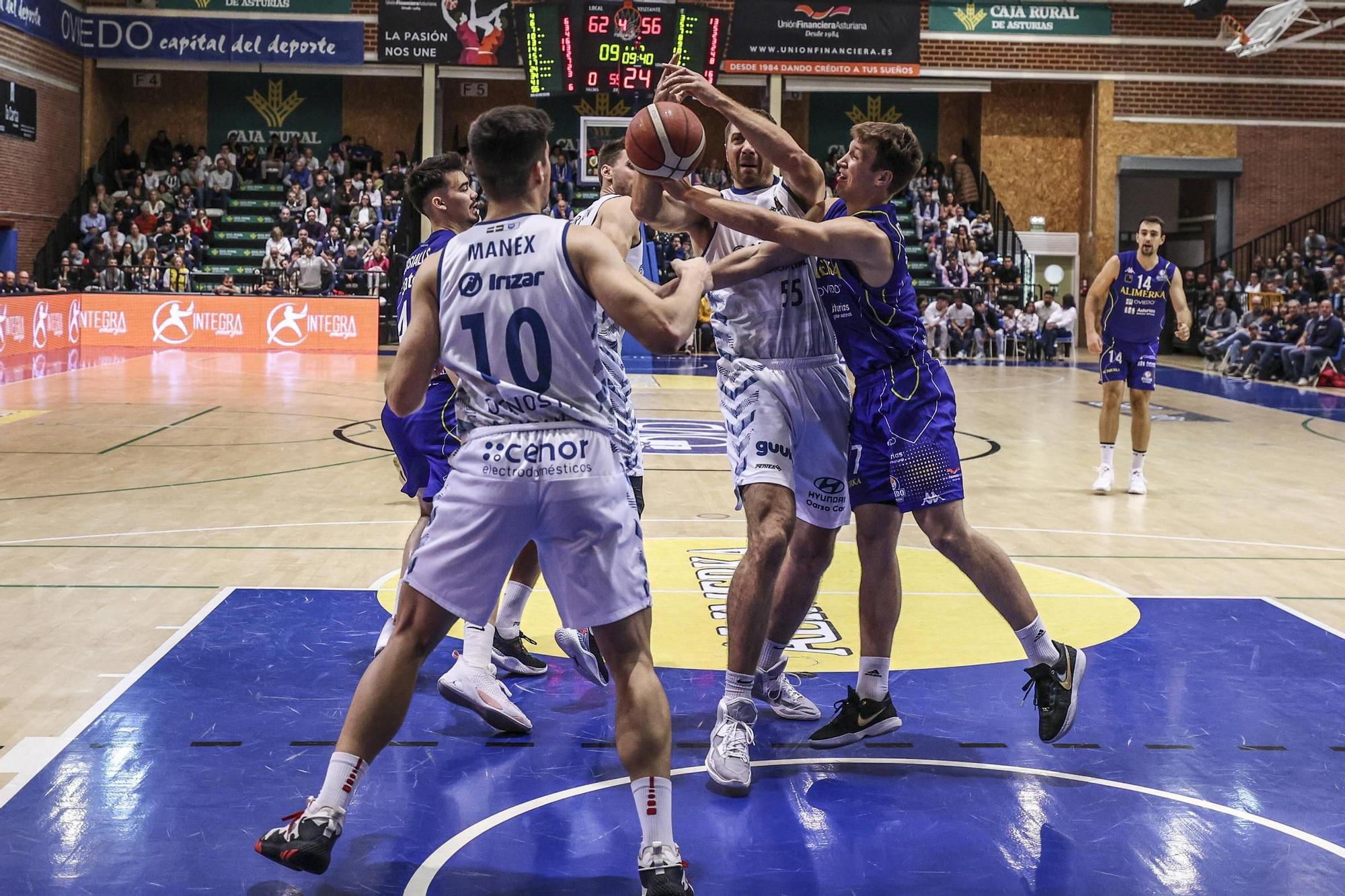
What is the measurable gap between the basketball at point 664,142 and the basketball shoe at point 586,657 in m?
1.76

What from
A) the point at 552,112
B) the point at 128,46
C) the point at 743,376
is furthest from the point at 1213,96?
the point at 743,376

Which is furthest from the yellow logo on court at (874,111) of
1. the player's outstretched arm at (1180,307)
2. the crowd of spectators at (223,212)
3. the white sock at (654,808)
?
the white sock at (654,808)

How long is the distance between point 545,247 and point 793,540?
1.65 m

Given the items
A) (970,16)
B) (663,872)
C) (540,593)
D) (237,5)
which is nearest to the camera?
(663,872)

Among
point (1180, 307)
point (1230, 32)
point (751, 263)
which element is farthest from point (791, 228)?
point (1230, 32)

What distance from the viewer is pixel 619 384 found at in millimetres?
4570

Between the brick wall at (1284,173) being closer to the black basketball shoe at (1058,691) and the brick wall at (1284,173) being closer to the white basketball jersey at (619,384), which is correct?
the white basketball jersey at (619,384)

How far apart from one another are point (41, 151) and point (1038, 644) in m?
26.9

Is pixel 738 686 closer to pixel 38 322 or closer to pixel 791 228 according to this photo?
pixel 791 228

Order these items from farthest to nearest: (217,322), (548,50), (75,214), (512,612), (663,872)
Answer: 1. (75,214)
2. (548,50)
3. (217,322)
4. (512,612)
5. (663,872)

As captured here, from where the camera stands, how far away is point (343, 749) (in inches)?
122

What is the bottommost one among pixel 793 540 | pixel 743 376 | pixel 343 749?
pixel 343 749

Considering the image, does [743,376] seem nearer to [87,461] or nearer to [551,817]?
[551,817]

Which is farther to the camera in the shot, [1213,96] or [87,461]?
[1213,96]
